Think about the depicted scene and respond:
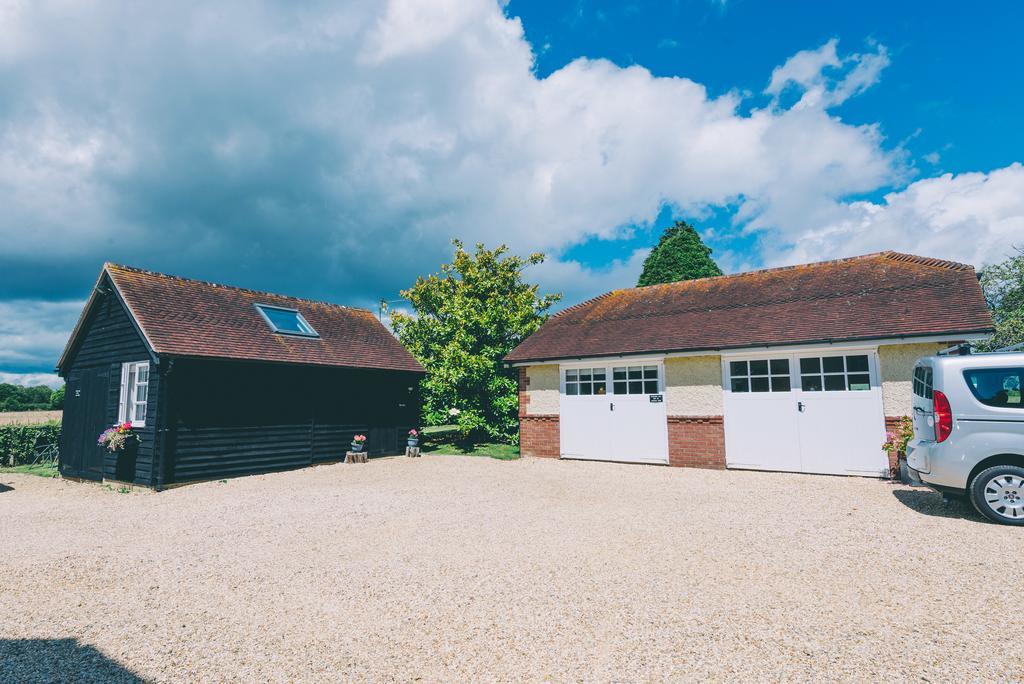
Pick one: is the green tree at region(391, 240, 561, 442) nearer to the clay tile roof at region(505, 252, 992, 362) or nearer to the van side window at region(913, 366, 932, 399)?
the clay tile roof at region(505, 252, 992, 362)

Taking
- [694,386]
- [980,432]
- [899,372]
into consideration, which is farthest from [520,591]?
[899,372]

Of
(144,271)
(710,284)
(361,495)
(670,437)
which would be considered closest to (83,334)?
(144,271)

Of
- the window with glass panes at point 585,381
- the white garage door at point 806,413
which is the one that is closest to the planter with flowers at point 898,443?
the white garage door at point 806,413

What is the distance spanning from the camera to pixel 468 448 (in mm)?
17562

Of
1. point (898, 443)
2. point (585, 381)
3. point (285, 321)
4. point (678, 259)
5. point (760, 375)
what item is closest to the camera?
point (898, 443)

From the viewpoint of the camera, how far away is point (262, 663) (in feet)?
11.3

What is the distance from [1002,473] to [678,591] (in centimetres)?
514

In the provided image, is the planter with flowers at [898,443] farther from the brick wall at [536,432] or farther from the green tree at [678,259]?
the green tree at [678,259]

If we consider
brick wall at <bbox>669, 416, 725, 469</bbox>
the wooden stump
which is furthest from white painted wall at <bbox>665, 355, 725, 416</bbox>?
the wooden stump

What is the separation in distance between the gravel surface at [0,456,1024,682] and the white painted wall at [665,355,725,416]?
140 inches

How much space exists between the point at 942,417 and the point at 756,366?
5.07m

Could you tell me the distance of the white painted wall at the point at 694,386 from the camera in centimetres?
1214

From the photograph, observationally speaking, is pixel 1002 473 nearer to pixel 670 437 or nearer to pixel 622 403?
pixel 670 437

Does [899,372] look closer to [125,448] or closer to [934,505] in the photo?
[934,505]
